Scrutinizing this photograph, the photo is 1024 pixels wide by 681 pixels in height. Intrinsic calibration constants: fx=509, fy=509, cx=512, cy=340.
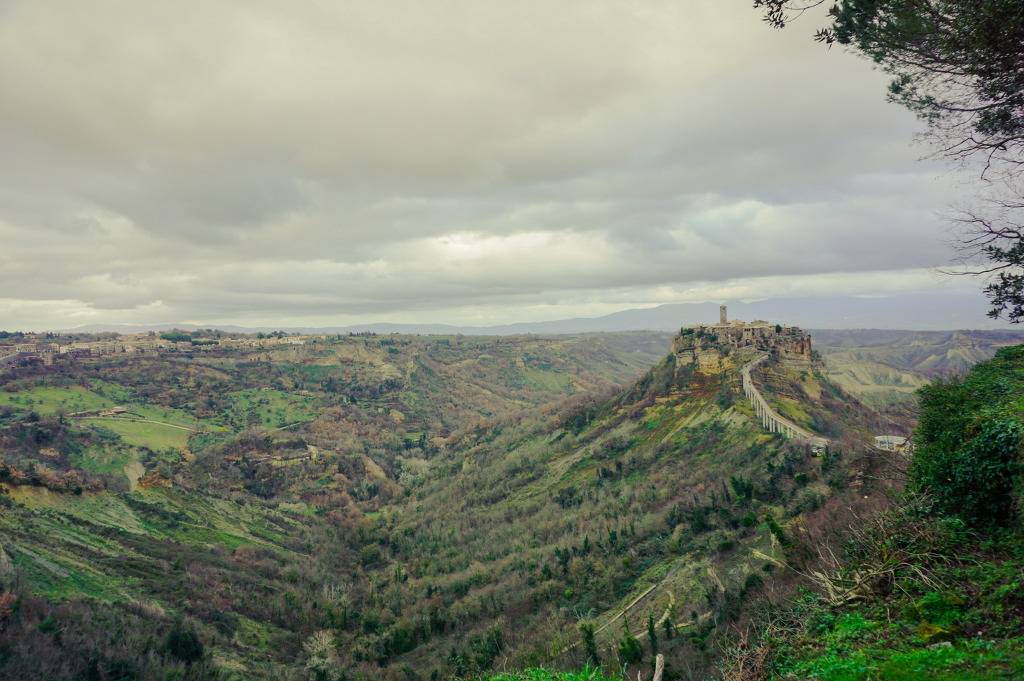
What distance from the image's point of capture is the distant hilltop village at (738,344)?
93.8 metres

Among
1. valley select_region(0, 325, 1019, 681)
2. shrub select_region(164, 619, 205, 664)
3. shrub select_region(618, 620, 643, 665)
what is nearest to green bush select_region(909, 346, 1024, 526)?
valley select_region(0, 325, 1019, 681)

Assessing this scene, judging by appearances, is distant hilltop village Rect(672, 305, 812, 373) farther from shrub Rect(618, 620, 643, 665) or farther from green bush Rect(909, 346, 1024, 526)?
green bush Rect(909, 346, 1024, 526)

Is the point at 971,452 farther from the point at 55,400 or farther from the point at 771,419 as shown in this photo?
the point at 55,400

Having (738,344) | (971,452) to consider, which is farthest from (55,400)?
(971,452)

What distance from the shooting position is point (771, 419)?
66312 mm

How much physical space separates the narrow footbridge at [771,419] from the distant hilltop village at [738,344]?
30.5 ft

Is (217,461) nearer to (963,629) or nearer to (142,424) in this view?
(142,424)

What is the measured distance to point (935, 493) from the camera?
16.7 metres

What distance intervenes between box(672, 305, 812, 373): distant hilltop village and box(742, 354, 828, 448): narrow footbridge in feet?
30.5

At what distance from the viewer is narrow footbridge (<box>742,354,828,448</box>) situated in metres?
57.0

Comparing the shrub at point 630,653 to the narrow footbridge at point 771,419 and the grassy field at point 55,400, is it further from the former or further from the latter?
the grassy field at point 55,400

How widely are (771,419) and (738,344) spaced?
3386cm

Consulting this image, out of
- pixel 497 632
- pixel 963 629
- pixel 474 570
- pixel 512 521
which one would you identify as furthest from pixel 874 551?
pixel 512 521

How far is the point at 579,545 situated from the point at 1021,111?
60767mm
